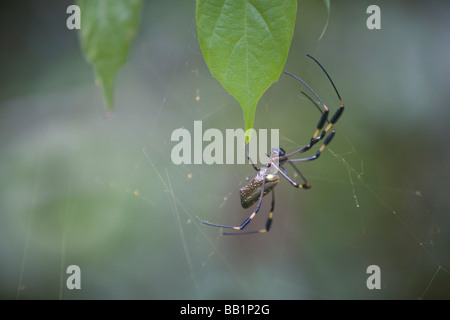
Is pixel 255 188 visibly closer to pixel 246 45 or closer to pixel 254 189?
pixel 254 189

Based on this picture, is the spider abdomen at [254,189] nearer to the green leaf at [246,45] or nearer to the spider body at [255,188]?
the spider body at [255,188]

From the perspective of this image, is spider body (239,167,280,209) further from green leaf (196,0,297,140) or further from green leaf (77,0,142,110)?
green leaf (77,0,142,110)

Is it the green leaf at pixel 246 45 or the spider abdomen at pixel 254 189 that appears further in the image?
the spider abdomen at pixel 254 189

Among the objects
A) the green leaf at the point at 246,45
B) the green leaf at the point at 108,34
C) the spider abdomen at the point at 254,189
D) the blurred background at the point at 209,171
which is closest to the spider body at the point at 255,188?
the spider abdomen at the point at 254,189

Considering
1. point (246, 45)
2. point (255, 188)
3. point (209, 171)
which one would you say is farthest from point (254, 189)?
point (246, 45)

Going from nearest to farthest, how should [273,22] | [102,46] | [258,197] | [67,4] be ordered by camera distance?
1. [102,46]
2. [273,22]
3. [258,197]
4. [67,4]
